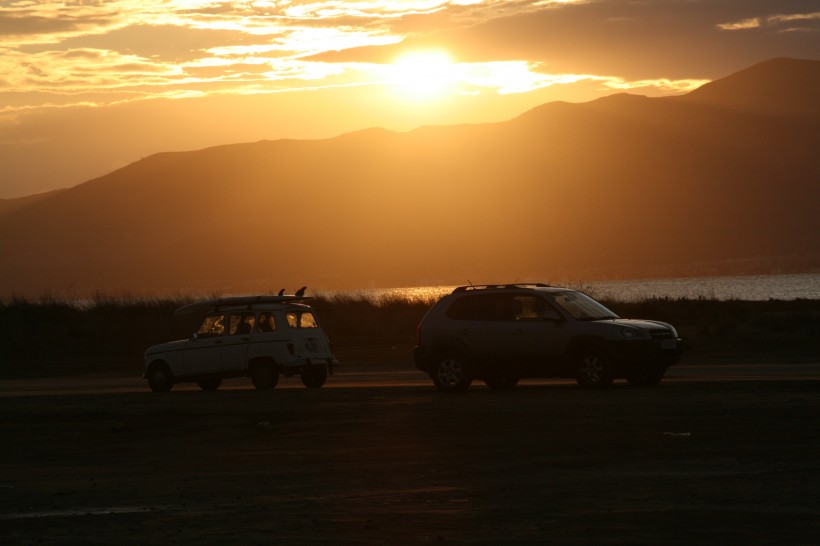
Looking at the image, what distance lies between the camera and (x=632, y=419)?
18766mm

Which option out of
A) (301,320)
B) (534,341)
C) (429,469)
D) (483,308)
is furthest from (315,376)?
(429,469)

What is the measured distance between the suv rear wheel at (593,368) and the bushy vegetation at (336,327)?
31.9ft

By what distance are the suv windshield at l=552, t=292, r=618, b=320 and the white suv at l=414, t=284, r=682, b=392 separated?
2cm

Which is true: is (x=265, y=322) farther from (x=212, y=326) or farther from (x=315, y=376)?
(x=315, y=376)

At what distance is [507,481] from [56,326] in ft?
128

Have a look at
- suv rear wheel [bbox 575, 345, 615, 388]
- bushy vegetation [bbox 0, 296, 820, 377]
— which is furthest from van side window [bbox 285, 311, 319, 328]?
bushy vegetation [bbox 0, 296, 820, 377]

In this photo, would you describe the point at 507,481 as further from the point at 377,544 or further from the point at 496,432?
the point at 496,432

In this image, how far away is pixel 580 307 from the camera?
2511 cm

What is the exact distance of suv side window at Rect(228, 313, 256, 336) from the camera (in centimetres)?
2808

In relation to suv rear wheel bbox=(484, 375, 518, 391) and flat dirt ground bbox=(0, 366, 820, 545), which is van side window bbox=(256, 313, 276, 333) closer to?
flat dirt ground bbox=(0, 366, 820, 545)

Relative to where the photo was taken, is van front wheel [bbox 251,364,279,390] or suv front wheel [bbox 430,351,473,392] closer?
suv front wheel [bbox 430,351,473,392]

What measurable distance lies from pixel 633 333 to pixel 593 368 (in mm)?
898

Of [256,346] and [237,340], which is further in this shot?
[237,340]

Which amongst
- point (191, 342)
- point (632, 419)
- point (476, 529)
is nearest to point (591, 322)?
point (632, 419)
